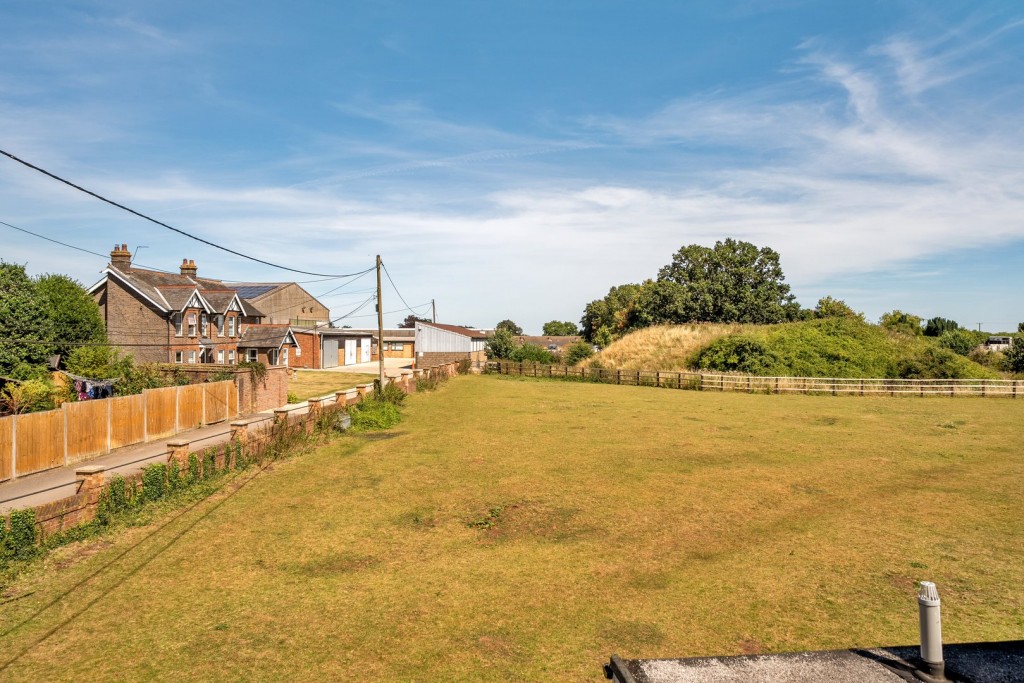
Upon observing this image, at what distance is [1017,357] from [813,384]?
2217 centimetres

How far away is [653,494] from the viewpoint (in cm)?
1577

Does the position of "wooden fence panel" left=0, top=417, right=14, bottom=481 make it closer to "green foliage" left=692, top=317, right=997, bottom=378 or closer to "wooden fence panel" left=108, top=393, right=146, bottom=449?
"wooden fence panel" left=108, top=393, right=146, bottom=449

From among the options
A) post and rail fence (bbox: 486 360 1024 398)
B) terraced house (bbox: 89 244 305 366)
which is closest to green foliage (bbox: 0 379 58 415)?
terraced house (bbox: 89 244 305 366)

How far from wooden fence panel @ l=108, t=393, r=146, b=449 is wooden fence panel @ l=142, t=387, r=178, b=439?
10.6 inches

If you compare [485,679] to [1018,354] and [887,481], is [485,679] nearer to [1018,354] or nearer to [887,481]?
[887,481]

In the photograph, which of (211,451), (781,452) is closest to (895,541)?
(781,452)

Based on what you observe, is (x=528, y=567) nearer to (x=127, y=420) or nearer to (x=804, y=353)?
(x=127, y=420)

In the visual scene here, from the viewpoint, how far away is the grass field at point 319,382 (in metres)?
39.2

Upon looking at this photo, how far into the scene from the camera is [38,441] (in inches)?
698

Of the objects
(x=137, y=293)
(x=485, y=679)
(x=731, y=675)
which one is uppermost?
(x=137, y=293)

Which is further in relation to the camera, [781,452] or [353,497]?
[781,452]

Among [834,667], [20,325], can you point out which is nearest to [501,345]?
[20,325]

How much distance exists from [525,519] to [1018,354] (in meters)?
55.8

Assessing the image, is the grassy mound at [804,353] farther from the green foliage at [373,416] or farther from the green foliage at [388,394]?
the green foliage at [373,416]
